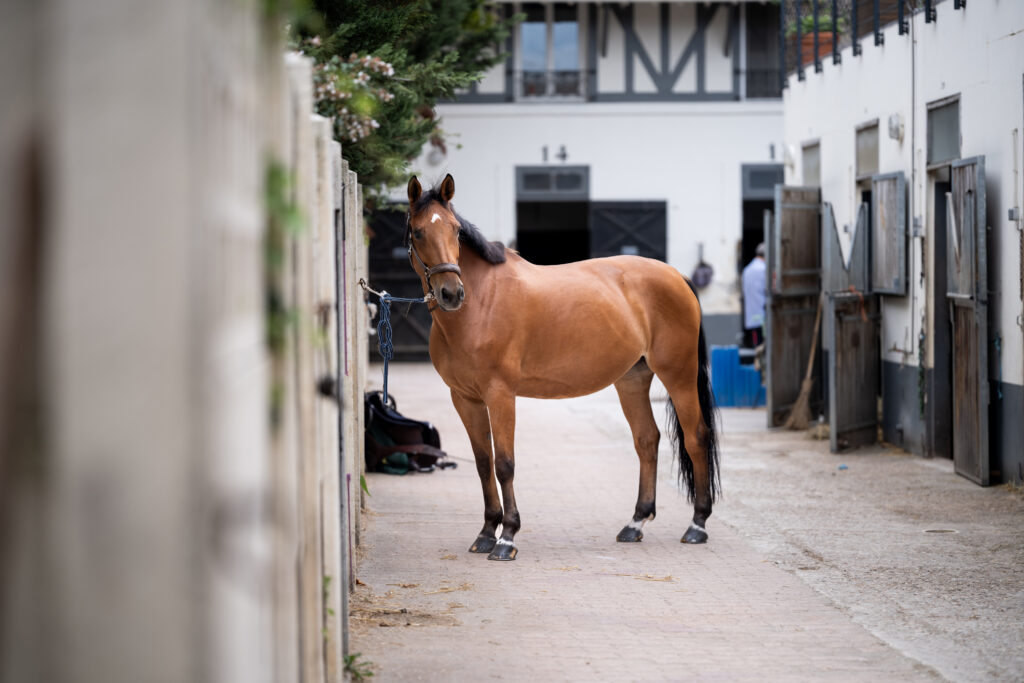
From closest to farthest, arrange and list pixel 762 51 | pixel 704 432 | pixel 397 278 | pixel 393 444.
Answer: pixel 704 432 < pixel 393 444 < pixel 397 278 < pixel 762 51

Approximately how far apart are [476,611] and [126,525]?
4.08m

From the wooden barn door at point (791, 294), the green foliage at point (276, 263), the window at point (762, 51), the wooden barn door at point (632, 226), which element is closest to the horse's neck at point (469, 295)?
the green foliage at point (276, 263)

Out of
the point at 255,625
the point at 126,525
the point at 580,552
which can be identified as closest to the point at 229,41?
the point at 126,525

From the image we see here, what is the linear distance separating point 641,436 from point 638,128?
56.9 ft

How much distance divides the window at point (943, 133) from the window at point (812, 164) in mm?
3721

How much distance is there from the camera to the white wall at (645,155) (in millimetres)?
23859

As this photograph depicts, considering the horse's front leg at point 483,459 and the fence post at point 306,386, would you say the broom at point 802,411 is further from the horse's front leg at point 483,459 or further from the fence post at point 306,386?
the fence post at point 306,386

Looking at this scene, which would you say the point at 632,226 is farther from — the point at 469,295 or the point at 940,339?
the point at 469,295

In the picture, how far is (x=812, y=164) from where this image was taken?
588 inches

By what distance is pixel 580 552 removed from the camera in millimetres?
7016

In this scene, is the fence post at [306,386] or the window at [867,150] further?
the window at [867,150]

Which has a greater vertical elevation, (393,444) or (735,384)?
(735,384)

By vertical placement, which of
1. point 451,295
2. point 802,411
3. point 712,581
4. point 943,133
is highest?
point 943,133

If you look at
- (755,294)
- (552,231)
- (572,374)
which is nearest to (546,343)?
(572,374)
